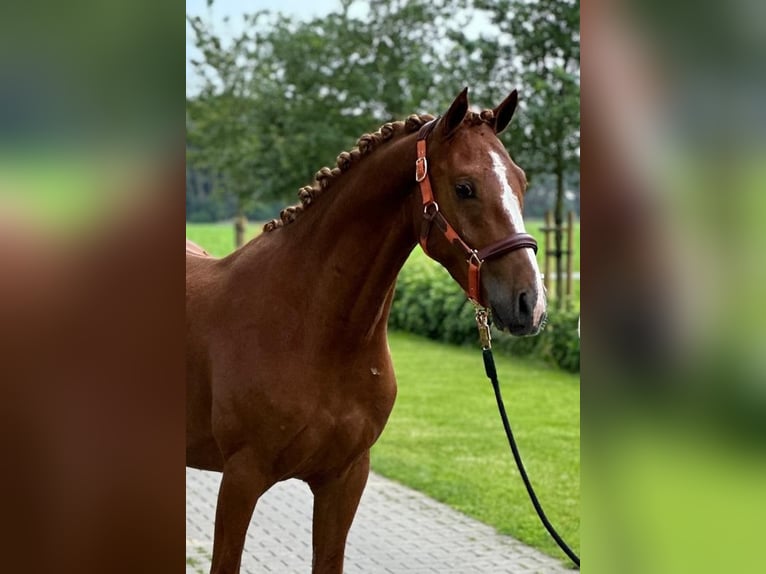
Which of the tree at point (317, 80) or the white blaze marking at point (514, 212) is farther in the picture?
the tree at point (317, 80)

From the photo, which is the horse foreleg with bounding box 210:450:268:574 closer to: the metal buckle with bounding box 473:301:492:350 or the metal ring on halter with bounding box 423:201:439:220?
the metal buckle with bounding box 473:301:492:350

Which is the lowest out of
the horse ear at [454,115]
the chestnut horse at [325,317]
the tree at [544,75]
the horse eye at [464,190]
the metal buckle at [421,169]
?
the chestnut horse at [325,317]

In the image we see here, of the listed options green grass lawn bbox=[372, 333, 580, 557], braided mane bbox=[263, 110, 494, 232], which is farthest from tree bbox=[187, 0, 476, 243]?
braided mane bbox=[263, 110, 494, 232]

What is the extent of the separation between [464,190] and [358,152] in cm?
44

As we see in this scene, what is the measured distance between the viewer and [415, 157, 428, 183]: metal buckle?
2.40m

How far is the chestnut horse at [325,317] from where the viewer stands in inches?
95.3

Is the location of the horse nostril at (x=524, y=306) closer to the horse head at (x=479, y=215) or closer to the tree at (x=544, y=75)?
the horse head at (x=479, y=215)

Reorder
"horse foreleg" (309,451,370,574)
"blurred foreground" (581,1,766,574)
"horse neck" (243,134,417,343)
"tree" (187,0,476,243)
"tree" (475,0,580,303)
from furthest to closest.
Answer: "tree" (187,0,476,243) → "tree" (475,0,580,303) → "horse foreleg" (309,451,370,574) → "horse neck" (243,134,417,343) → "blurred foreground" (581,1,766,574)


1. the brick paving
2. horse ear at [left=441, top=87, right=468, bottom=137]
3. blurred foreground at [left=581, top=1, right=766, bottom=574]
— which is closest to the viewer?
blurred foreground at [left=581, top=1, right=766, bottom=574]

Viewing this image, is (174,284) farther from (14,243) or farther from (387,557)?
(387,557)

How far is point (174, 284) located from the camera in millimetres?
1223

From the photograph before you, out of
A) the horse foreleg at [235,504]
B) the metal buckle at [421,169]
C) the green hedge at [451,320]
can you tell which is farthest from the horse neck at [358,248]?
the green hedge at [451,320]

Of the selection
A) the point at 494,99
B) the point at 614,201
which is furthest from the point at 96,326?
the point at 494,99

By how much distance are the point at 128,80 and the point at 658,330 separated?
801mm
